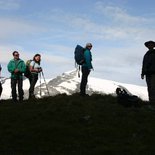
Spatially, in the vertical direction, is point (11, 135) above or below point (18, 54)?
below

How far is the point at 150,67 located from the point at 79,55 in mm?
4446

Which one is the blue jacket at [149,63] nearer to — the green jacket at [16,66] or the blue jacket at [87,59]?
the blue jacket at [87,59]

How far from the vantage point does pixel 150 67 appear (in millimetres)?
22234

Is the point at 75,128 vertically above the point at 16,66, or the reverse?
the point at 16,66

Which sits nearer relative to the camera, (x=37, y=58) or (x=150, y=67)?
(x=150, y=67)

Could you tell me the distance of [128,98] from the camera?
2258 centimetres

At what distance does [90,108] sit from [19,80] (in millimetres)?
5356

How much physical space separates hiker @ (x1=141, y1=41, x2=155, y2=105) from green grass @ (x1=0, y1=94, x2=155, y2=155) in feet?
3.51

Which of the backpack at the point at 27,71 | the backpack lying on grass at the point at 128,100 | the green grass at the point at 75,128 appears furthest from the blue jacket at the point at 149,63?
the backpack at the point at 27,71

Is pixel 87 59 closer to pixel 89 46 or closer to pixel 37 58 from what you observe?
pixel 89 46

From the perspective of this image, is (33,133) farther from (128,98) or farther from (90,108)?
(128,98)

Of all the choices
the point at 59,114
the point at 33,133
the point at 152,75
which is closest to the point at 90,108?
the point at 59,114

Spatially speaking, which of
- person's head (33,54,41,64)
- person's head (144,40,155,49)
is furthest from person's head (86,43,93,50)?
person's head (144,40,155,49)

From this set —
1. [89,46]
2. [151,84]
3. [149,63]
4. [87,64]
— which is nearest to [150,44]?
[149,63]
